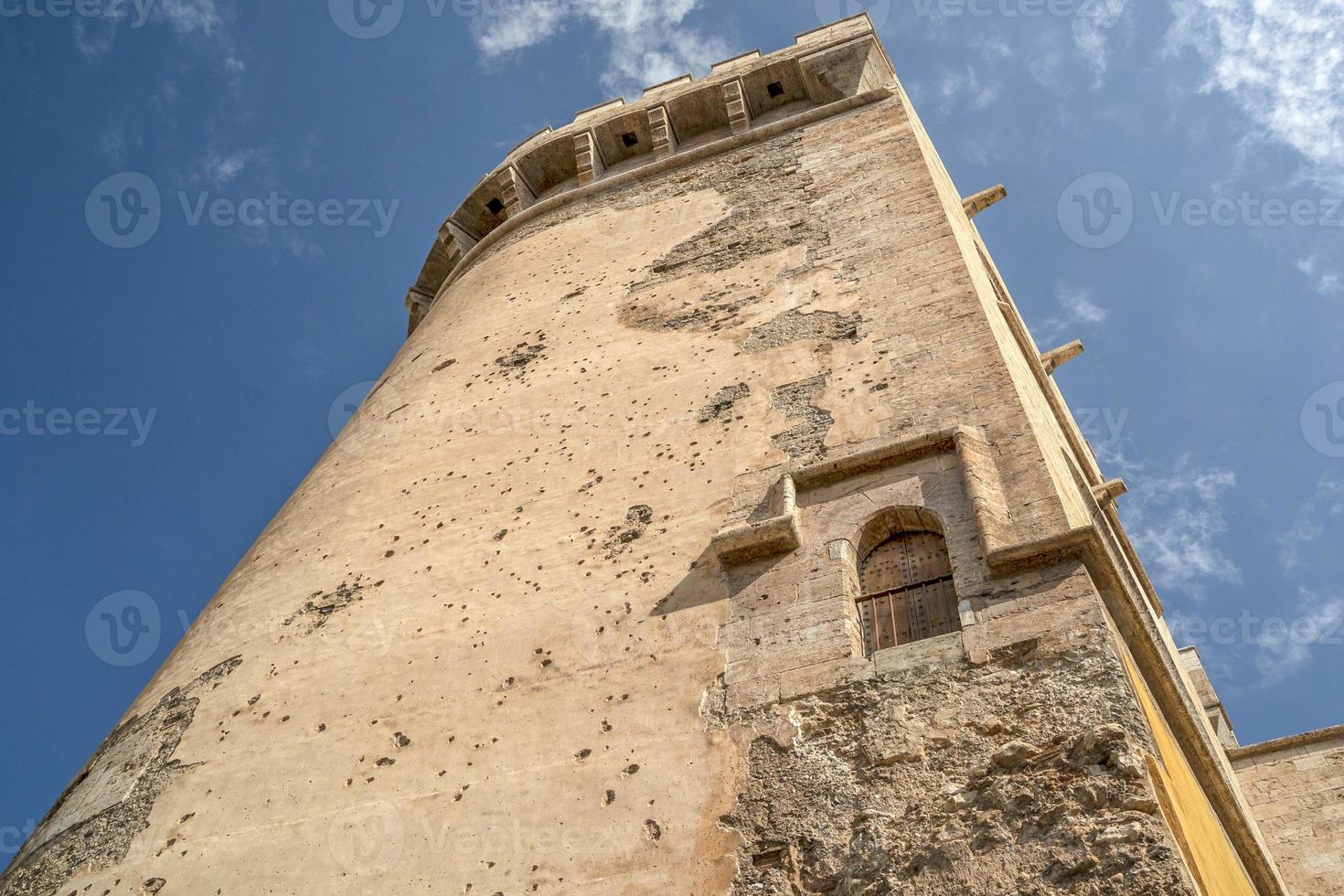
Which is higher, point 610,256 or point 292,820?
point 610,256

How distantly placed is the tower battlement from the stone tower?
3.17 meters

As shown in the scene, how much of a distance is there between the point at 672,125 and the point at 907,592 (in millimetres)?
9332

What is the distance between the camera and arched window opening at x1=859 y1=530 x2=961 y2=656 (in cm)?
576

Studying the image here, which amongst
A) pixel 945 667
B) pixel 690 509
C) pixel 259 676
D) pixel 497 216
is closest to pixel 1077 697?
pixel 945 667

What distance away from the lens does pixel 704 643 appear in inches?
232

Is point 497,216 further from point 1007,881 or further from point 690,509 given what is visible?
point 1007,881

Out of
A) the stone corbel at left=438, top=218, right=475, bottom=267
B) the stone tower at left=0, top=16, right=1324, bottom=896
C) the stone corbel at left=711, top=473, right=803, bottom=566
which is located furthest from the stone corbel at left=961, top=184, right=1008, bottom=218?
the stone corbel at left=711, top=473, right=803, bottom=566

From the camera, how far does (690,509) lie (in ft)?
22.6

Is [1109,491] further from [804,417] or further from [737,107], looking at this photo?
[737,107]

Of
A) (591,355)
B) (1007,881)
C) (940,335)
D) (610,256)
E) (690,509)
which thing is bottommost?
(1007,881)

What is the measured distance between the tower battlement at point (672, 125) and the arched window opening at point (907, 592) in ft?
23.2

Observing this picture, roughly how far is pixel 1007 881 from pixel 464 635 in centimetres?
344

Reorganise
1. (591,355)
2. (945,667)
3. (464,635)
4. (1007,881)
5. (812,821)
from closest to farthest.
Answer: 1. (1007,881)
2. (812,821)
3. (945,667)
4. (464,635)
5. (591,355)

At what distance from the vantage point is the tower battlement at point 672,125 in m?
12.8
